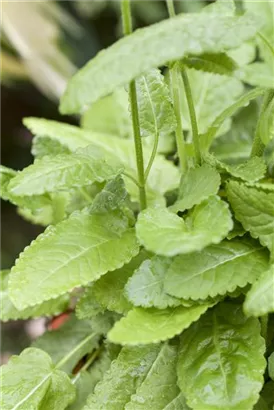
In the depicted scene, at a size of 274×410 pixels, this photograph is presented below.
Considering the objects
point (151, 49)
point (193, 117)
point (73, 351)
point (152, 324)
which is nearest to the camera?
point (151, 49)

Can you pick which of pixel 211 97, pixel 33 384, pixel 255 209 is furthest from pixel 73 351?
pixel 211 97

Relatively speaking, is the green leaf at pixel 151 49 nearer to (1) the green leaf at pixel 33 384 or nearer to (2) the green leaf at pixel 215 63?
(2) the green leaf at pixel 215 63

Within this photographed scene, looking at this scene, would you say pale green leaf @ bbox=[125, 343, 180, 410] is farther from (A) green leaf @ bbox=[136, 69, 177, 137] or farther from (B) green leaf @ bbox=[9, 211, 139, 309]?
(A) green leaf @ bbox=[136, 69, 177, 137]

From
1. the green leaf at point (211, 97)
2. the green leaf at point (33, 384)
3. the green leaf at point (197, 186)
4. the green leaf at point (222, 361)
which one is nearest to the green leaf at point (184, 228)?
the green leaf at point (197, 186)

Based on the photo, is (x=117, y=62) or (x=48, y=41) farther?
(x=48, y=41)

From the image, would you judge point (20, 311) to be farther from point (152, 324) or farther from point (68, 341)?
point (152, 324)

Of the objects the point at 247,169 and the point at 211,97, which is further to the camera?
the point at 211,97

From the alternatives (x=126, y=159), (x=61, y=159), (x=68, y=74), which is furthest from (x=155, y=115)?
(x=68, y=74)

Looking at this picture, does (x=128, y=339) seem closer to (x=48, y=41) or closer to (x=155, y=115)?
(x=155, y=115)
